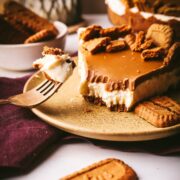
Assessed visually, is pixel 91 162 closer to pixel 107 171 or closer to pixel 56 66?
pixel 107 171

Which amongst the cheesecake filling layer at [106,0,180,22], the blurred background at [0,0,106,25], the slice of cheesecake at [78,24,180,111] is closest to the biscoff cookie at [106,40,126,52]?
the slice of cheesecake at [78,24,180,111]

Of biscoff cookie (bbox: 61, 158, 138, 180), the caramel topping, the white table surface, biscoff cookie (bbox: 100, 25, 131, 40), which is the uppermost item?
biscoff cookie (bbox: 100, 25, 131, 40)

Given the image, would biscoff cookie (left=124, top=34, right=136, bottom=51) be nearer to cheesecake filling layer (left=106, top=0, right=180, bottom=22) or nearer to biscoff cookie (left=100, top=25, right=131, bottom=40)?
biscoff cookie (left=100, top=25, right=131, bottom=40)

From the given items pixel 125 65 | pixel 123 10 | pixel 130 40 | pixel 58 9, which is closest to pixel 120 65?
pixel 125 65

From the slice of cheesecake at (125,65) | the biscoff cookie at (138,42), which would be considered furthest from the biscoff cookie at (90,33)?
the biscoff cookie at (138,42)

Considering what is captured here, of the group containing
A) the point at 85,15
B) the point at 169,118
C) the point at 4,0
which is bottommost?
the point at 85,15

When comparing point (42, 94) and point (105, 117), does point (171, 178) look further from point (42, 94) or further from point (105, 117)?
point (42, 94)

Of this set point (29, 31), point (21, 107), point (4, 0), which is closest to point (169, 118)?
point (21, 107)
